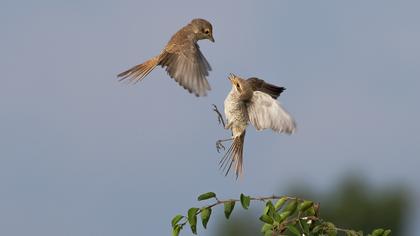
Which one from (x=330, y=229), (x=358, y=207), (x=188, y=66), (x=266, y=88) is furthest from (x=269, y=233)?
(x=358, y=207)

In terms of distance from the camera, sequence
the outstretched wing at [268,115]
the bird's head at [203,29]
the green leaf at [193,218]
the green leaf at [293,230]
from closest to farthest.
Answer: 1. the green leaf at [293,230]
2. the green leaf at [193,218]
3. the outstretched wing at [268,115]
4. the bird's head at [203,29]

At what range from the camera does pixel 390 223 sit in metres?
60.6

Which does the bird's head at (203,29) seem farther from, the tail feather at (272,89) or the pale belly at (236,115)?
the pale belly at (236,115)

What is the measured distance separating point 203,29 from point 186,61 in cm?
71

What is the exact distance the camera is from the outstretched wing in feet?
29.4

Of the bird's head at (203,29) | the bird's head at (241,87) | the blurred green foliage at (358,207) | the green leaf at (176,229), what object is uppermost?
the bird's head at (203,29)

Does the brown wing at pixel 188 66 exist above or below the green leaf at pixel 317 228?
above

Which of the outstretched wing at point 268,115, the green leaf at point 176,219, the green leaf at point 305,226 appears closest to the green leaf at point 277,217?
the green leaf at point 305,226

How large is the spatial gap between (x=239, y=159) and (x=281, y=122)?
1136mm

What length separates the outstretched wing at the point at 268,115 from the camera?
8.95 metres

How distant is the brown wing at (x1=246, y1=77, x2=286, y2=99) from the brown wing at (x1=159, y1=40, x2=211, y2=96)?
Result: 396 mm

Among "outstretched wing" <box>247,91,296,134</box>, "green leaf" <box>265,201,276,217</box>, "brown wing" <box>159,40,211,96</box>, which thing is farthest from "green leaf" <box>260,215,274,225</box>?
"brown wing" <box>159,40,211,96</box>

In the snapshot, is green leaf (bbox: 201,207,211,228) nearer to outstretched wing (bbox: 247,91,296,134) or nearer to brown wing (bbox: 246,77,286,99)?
outstretched wing (bbox: 247,91,296,134)

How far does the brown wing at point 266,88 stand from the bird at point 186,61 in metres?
0.40
